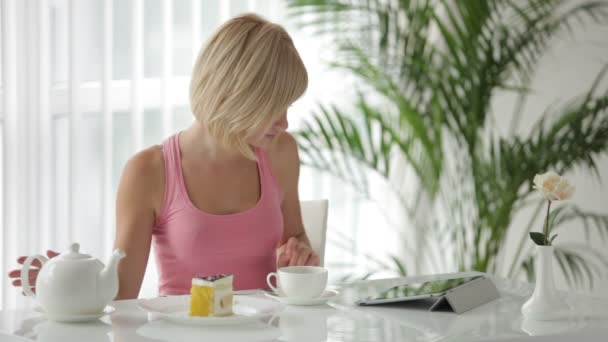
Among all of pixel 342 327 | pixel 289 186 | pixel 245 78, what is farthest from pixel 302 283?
pixel 289 186

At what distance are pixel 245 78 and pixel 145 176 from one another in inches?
13.4

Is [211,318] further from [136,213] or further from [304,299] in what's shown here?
[136,213]

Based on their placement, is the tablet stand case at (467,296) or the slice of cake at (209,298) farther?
the tablet stand case at (467,296)

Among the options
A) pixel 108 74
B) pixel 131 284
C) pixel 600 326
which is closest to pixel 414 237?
pixel 108 74

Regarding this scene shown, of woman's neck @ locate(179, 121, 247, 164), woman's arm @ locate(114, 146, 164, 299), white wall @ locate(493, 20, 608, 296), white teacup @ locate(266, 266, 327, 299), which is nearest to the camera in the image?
white teacup @ locate(266, 266, 327, 299)

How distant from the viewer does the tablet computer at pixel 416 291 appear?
5.82ft

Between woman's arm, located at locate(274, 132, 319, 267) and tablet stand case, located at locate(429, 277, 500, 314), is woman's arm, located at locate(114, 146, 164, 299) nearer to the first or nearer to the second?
woman's arm, located at locate(274, 132, 319, 267)

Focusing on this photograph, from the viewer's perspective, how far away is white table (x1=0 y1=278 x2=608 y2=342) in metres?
1.50

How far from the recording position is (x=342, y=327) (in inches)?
62.7

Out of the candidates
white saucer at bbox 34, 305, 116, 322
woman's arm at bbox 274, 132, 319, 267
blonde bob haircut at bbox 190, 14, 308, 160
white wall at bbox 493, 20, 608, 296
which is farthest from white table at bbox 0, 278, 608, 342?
white wall at bbox 493, 20, 608, 296

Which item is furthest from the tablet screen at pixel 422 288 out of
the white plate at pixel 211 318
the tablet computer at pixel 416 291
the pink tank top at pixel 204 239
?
the pink tank top at pixel 204 239

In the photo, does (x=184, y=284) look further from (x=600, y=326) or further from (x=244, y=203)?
(x=600, y=326)

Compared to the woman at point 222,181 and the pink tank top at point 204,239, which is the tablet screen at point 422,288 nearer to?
the woman at point 222,181

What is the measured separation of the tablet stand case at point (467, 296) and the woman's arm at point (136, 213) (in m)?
0.73
